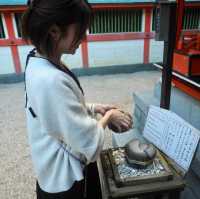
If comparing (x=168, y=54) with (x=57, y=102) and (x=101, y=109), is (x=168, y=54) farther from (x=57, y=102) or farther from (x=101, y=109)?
(x=57, y=102)

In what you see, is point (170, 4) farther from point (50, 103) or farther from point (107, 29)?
point (107, 29)

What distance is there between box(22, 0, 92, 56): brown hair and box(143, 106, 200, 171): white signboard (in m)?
0.51

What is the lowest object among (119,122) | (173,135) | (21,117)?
(21,117)

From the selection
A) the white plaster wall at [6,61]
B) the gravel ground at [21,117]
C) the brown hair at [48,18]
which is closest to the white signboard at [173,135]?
the brown hair at [48,18]

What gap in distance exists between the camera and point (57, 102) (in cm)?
59

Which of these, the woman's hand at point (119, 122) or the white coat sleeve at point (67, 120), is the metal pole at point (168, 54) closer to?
the woman's hand at point (119, 122)

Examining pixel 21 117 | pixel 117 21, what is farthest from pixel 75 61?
pixel 21 117

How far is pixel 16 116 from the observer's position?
273 centimetres

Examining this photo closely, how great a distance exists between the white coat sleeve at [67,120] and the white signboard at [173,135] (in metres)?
0.36

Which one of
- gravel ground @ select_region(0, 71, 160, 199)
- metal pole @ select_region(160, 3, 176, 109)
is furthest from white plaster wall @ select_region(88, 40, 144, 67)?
metal pole @ select_region(160, 3, 176, 109)

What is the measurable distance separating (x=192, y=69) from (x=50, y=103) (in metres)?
1.42

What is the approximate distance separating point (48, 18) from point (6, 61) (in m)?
3.78

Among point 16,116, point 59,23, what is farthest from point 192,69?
point 16,116

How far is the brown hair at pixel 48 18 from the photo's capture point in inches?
22.8
